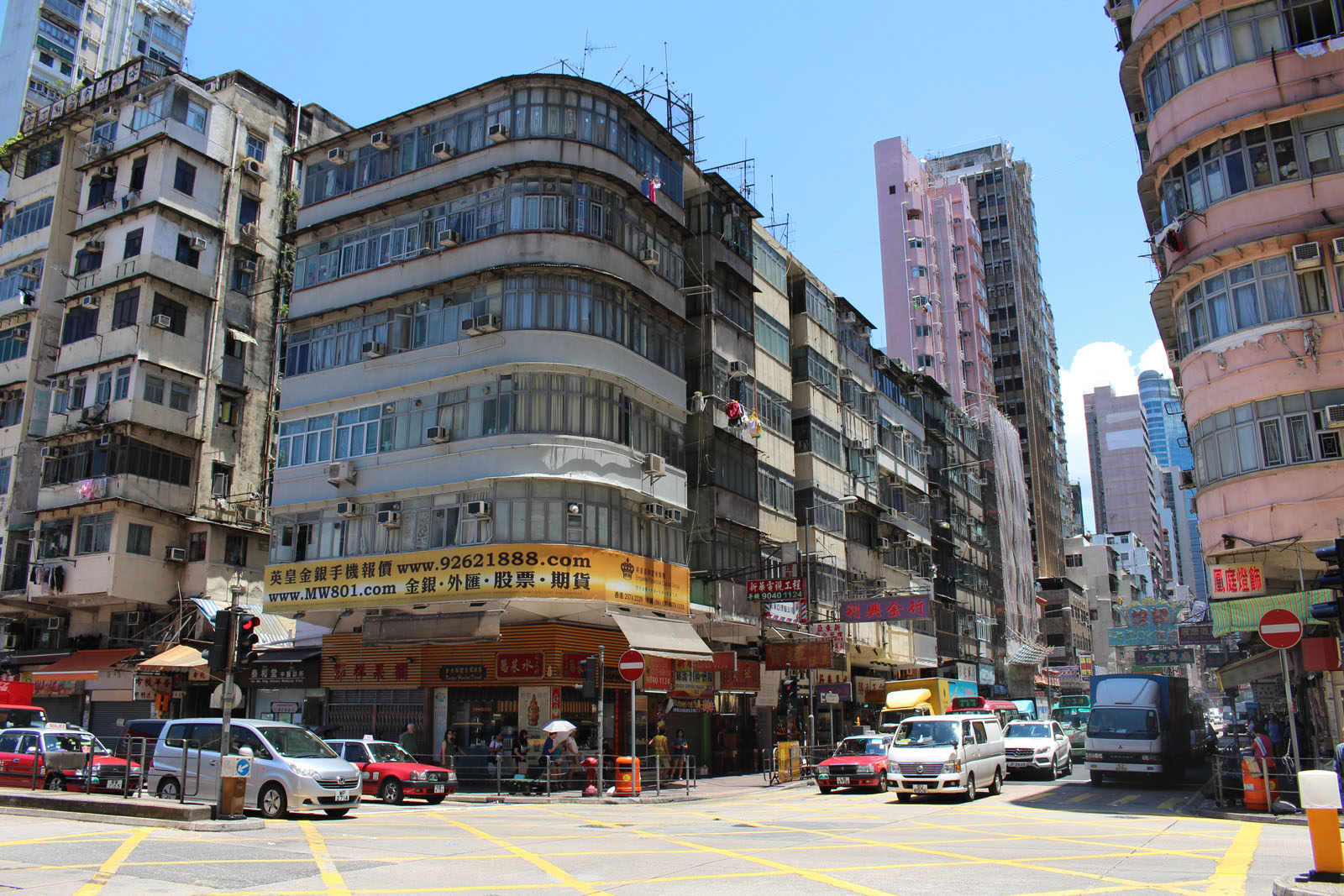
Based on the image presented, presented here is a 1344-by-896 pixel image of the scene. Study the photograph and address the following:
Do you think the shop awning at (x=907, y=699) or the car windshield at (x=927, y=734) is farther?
the shop awning at (x=907, y=699)

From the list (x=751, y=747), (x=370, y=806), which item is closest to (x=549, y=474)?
(x=370, y=806)

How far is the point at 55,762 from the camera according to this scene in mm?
21781

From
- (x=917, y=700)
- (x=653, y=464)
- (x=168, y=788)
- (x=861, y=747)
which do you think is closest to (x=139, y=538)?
(x=168, y=788)

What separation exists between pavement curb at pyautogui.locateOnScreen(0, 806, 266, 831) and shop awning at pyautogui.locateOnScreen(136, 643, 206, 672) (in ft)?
53.3

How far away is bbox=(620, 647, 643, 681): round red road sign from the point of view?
22484 mm

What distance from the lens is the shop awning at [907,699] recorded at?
Result: 3688cm

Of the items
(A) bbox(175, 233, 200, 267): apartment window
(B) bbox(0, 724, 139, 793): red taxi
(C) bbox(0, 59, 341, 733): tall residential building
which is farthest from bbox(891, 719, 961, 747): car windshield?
(A) bbox(175, 233, 200, 267): apartment window

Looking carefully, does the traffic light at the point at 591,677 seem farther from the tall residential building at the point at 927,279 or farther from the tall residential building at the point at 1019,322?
the tall residential building at the point at 1019,322

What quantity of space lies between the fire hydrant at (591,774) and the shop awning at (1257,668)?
1677 centimetres

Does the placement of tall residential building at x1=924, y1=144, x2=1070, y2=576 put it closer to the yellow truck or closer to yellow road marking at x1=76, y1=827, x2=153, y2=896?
the yellow truck

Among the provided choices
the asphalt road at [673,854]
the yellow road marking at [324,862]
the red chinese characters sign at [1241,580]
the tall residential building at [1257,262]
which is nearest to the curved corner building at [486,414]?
the asphalt road at [673,854]

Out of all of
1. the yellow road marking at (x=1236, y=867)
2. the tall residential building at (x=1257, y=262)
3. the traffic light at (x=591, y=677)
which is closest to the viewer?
the yellow road marking at (x=1236, y=867)

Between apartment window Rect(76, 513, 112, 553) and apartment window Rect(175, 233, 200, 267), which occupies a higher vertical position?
apartment window Rect(175, 233, 200, 267)

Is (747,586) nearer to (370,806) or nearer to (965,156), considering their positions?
(370,806)
